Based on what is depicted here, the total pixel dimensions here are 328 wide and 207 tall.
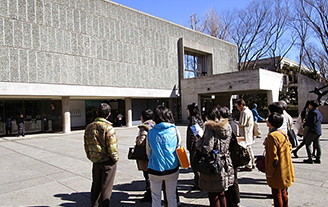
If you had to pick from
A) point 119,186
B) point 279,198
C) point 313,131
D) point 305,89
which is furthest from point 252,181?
point 305,89

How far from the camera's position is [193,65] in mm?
27422

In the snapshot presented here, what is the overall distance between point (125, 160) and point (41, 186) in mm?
2710

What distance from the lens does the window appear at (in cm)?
2637

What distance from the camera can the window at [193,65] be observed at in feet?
86.5

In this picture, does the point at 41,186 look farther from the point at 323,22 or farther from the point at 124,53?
the point at 323,22

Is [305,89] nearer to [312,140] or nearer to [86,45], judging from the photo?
[312,140]

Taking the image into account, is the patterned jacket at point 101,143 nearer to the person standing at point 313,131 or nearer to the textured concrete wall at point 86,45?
the person standing at point 313,131

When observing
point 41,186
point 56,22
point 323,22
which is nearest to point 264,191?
point 41,186

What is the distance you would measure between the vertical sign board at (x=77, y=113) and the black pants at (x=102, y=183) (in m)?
20.0

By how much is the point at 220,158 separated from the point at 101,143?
5.79ft

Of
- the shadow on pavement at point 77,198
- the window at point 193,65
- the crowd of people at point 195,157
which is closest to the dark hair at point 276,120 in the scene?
the crowd of people at point 195,157

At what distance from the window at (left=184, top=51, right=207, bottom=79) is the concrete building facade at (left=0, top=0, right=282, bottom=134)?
161mm

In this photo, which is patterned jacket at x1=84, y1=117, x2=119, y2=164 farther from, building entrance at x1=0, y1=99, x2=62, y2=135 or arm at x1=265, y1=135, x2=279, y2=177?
building entrance at x1=0, y1=99, x2=62, y2=135

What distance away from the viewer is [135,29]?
68.4 feet
